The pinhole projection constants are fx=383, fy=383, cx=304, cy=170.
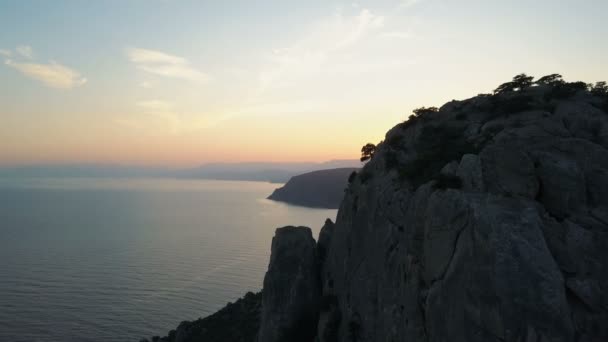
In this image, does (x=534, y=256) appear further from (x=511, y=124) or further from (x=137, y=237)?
(x=137, y=237)

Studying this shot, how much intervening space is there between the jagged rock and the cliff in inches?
167

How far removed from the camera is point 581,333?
1488cm

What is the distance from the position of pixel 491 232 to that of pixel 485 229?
1.07 feet

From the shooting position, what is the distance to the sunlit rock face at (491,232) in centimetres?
1492

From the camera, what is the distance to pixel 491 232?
15.9m

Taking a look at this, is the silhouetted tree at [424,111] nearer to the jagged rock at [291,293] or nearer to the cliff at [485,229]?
the cliff at [485,229]

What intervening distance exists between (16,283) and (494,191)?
101 metres

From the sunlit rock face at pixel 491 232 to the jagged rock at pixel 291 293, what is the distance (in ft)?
19.6

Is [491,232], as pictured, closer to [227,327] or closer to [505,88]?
[505,88]

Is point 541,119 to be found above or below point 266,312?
above

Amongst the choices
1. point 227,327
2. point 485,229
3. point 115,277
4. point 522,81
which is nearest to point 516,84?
point 522,81

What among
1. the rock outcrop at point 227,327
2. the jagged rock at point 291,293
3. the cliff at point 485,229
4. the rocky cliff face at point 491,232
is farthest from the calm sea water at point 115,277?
the rocky cliff face at point 491,232

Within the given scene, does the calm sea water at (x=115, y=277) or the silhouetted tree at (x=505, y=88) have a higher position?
the silhouetted tree at (x=505, y=88)

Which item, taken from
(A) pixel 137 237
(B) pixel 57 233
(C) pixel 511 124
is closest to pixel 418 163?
(C) pixel 511 124
